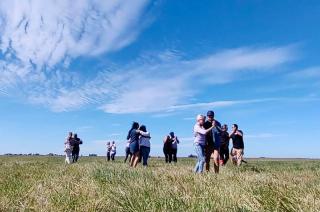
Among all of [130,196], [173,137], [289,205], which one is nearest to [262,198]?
[289,205]

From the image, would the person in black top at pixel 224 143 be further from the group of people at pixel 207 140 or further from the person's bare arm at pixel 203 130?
the person's bare arm at pixel 203 130

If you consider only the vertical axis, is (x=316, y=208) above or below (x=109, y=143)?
below

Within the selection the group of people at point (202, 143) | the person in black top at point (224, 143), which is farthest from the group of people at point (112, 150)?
the person in black top at point (224, 143)

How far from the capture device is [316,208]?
15.9ft

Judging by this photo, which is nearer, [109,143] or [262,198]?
[262,198]

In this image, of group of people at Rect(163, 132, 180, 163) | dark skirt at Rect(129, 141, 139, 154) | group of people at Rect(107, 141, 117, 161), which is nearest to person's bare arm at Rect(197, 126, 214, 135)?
dark skirt at Rect(129, 141, 139, 154)

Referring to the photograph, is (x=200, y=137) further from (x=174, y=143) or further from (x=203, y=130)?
(x=174, y=143)

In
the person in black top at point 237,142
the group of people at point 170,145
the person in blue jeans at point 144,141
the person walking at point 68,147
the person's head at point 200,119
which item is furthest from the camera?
the group of people at point 170,145

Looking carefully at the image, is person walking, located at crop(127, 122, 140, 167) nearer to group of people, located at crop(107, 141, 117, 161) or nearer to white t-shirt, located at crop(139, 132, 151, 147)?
white t-shirt, located at crop(139, 132, 151, 147)

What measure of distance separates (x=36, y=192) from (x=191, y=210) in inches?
135

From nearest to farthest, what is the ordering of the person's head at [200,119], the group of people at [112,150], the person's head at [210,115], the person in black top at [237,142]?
the person's head at [200,119], the person's head at [210,115], the person in black top at [237,142], the group of people at [112,150]

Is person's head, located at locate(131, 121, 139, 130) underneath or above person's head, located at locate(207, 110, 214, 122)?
above

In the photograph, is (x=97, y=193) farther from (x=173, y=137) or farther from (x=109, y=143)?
(x=109, y=143)

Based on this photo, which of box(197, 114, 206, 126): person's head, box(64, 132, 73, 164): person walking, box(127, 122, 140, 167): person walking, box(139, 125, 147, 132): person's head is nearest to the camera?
box(197, 114, 206, 126): person's head
